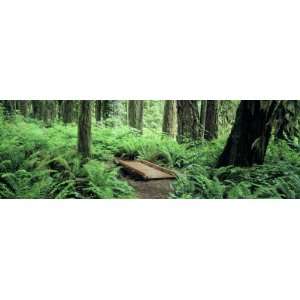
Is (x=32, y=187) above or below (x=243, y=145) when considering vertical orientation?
below

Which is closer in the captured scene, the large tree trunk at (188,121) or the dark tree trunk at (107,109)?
the dark tree trunk at (107,109)

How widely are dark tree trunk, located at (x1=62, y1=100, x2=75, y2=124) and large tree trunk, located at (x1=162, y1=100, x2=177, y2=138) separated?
3.94 feet

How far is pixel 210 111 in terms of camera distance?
18.4 ft

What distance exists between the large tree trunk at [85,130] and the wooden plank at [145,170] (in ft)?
1.42

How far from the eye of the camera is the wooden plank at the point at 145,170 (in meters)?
5.57

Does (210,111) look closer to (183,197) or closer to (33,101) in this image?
→ (183,197)

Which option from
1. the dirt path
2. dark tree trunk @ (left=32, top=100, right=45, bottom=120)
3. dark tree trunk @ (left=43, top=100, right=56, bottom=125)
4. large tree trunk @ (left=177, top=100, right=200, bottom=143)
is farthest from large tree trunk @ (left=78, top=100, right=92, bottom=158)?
large tree trunk @ (left=177, top=100, right=200, bottom=143)

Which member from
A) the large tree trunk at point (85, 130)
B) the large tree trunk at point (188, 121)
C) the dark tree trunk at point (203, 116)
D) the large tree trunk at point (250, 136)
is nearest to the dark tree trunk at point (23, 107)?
the large tree trunk at point (85, 130)

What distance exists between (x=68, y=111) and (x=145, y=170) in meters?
1.25

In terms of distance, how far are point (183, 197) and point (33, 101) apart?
2.27 meters

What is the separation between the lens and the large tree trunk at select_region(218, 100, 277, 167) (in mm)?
5637

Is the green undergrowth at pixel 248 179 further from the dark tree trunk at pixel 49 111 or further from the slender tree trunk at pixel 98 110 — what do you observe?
the dark tree trunk at pixel 49 111

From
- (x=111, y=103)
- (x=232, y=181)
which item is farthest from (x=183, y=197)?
(x=111, y=103)

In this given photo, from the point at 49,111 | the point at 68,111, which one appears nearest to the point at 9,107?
the point at 49,111
